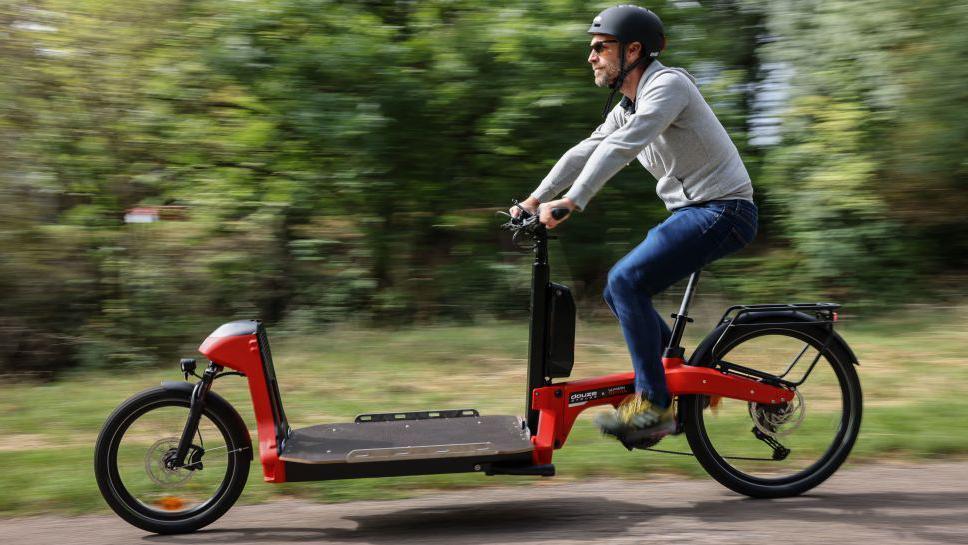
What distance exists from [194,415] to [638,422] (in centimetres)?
189

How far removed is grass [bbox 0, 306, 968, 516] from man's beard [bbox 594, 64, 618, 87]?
1.89 m

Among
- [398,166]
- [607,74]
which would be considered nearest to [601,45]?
[607,74]

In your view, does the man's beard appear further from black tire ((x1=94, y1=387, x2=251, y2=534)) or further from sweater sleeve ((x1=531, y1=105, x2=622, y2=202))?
black tire ((x1=94, y1=387, x2=251, y2=534))

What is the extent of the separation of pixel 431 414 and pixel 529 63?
15.7 ft

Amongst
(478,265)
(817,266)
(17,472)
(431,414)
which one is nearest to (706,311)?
(817,266)

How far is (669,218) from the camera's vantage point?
14.3ft

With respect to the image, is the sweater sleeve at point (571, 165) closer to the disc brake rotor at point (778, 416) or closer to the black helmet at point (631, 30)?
the black helmet at point (631, 30)

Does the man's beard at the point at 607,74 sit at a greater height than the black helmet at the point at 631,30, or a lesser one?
lesser

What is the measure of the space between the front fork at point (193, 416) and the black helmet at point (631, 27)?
2.20m

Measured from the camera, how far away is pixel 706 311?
916 centimetres

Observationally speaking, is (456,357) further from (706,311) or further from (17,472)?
(17,472)

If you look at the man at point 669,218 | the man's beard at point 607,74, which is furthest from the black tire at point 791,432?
the man's beard at point 607,74

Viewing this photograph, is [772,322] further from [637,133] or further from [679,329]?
[637,133]

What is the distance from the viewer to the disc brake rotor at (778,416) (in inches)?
184
